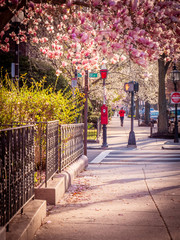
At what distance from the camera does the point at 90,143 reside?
20438 mm

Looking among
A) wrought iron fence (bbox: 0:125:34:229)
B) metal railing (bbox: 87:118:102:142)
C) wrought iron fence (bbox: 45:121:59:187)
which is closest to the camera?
wrought iron fence (bbox: 0:125:34:229)

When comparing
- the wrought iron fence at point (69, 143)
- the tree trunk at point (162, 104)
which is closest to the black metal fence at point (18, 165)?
the wrought iron fence at point (69, 143)

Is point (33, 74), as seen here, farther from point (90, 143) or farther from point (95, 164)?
point (95, 164)

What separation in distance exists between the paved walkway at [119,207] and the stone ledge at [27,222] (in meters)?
0.15

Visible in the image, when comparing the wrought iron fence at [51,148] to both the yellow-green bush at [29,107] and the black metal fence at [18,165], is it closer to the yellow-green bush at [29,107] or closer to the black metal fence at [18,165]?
the black metal fence at [18,165]

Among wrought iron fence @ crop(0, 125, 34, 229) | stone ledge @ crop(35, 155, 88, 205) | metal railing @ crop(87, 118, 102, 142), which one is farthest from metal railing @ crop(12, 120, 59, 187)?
metal railing @ crop(87, 118, 102, 142)

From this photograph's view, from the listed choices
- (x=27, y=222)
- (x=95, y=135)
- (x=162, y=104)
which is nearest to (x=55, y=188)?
(x=27, y=222)

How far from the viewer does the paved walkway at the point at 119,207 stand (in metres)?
4.61

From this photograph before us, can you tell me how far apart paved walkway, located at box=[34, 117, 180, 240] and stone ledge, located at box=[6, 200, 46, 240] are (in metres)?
0.15

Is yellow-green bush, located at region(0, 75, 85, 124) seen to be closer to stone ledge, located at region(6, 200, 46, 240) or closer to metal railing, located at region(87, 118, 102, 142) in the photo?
stone ledge, located at region(6, 200, 46, 240)

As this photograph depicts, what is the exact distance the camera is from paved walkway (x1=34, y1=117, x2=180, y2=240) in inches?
181

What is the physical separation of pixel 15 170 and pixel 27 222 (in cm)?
66

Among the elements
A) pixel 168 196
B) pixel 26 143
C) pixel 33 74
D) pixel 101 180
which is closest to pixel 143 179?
pixel 101 180

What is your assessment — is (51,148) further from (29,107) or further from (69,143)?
(69,143)
